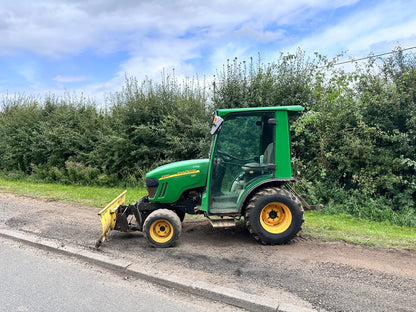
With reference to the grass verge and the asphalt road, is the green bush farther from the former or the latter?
the asphalt road

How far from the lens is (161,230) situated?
16.9ft

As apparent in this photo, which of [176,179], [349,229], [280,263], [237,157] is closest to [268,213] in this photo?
[280,263]

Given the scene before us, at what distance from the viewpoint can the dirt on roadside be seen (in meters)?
3.52

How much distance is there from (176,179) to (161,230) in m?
0.88

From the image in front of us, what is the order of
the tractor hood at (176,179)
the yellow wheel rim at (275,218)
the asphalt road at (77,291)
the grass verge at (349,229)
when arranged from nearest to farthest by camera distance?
1. the asphalt road at (77,291)
2. the yellow wheel rim at (275,218)
3. the grass verge at (349,229)
4. the tractor hood at (176,179)

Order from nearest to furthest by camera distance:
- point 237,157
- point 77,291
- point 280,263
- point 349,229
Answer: point 77,291 < point 280,263 < point 237,157 < point 349,229

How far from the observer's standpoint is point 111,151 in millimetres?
12031

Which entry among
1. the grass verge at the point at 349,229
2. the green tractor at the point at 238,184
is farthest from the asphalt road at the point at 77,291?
the grass verge at the point at 349,229

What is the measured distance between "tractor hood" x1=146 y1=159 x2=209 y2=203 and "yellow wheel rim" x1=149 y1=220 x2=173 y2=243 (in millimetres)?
455

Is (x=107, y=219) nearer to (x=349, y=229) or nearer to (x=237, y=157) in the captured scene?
(x=237, y=157)

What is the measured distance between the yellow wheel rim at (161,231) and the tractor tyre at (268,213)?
1266 mm

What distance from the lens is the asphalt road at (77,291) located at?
3.43 m

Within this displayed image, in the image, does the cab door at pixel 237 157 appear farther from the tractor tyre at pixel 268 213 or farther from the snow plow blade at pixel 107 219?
the snow plow blade at pixel 107 219

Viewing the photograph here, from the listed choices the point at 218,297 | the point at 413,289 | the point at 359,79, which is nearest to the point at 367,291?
the point at 413,289
